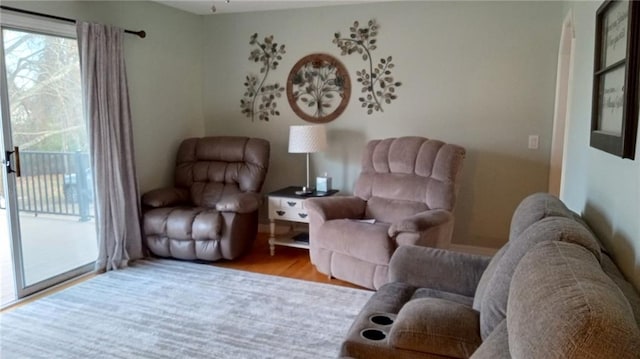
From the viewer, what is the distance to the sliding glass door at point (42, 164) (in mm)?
3168

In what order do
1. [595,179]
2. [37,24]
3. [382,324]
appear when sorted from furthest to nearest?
[37,24], [595,179], [382,324]

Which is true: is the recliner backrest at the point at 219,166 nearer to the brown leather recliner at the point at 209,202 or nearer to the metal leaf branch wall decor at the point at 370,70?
the brown leather recliner at the point at 209,202

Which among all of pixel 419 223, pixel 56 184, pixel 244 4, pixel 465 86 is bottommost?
pixel 419 223

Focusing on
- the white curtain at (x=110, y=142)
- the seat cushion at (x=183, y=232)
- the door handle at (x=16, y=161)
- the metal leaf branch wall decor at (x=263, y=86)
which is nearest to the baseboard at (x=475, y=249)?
the seat cushion at (x=183, y=232)

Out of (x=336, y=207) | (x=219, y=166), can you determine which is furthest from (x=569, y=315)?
(x=219, y=166)

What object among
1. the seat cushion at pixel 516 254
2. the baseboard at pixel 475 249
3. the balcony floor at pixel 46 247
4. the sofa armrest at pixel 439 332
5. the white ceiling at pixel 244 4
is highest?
Result: the white ceiling at pixel 244 4

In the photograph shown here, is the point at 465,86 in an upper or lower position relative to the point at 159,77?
lower

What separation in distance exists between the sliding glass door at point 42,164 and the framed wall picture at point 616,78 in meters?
3.54

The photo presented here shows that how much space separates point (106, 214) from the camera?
12.4 feet

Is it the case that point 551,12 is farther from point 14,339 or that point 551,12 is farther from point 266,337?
point 14,339

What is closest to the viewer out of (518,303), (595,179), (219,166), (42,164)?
(518,303)

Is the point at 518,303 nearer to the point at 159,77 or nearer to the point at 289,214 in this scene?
the point at 289,214

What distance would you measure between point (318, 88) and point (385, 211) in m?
1.53

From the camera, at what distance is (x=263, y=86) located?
4812mm
